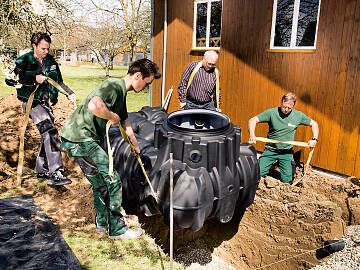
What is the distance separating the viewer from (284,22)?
18.5ft

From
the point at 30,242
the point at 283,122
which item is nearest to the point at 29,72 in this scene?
the point at 30,242

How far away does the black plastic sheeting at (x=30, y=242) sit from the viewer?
2.79 m

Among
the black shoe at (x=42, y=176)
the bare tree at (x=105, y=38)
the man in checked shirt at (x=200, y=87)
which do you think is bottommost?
the black shoe at (x=42, y=176)

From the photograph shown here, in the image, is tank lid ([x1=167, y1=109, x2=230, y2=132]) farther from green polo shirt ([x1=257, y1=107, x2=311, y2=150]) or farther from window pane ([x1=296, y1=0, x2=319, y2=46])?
window pane ([x1=296, y1=0, x2=319, y2=46])

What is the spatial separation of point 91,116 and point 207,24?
5001 millimetres

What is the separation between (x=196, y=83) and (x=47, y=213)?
3220mm

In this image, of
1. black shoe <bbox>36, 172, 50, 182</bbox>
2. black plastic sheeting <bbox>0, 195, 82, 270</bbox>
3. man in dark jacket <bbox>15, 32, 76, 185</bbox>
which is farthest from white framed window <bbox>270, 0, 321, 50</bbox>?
black plastic sheeting <bbox>0, 195, 82, 270</bbox>

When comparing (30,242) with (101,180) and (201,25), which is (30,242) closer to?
(101,180)

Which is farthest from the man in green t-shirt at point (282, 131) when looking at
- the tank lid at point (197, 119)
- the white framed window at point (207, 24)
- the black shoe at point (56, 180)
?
the black shoe at point (56, 180)

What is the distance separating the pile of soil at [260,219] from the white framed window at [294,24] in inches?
95.4

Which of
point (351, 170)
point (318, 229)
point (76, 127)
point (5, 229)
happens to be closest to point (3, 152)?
point (5, 229)

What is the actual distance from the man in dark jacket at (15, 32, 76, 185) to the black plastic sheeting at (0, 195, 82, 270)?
2.42 ft

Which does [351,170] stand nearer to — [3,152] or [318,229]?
[318,229]

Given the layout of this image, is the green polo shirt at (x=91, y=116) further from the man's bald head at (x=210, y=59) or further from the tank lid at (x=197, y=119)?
the man's bald head at (x=210, y=59)
